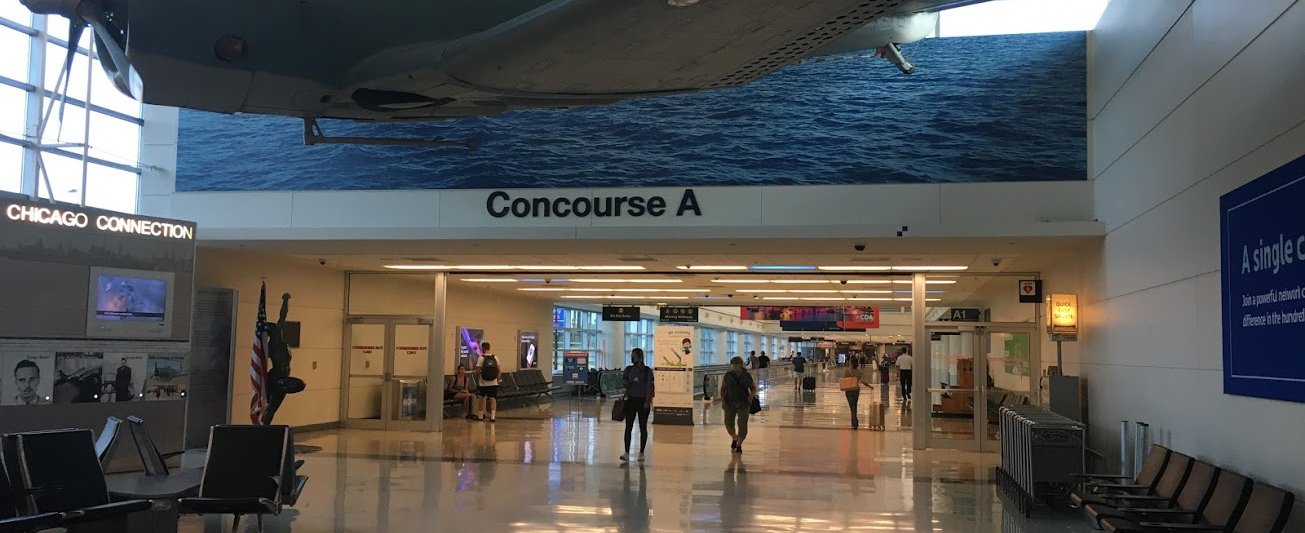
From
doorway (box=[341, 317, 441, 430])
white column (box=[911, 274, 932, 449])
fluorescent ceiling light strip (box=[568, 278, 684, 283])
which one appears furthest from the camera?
fluorescent ceiling light strip (box=[568, 278, 684, 283])

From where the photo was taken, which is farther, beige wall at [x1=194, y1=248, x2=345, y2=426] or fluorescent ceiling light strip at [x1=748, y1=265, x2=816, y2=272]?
fluorescent ceiling light strip at [x1=748, y1=265, x2=816, y2=272]

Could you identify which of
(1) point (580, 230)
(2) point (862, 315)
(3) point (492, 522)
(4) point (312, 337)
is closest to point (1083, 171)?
(1) point (580, 230)

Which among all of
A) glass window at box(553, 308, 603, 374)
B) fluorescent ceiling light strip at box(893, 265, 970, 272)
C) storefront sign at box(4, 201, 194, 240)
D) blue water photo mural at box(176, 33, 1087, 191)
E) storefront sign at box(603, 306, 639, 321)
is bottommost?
glass window at box(553, 308, 603, 374)

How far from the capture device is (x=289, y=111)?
3900 millimetres

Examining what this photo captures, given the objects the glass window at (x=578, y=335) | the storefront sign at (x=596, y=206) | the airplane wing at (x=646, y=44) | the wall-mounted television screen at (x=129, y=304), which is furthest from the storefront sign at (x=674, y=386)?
the airplane wing at (x=646, y=44)

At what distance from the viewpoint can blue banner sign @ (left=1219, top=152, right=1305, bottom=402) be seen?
5.31m

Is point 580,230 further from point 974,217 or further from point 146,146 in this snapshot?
point 146,146

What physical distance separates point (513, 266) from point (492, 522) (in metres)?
9.14

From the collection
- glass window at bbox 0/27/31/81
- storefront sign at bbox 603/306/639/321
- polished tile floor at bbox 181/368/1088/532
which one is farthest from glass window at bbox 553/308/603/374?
glass window at bbox 0/27/31/81

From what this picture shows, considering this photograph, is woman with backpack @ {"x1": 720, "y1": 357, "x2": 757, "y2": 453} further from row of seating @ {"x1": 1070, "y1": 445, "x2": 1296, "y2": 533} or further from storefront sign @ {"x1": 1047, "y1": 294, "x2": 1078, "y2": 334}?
row of seating @ {"x1": 1070, "y1": 445, "x2": 1296, "y2": 533}

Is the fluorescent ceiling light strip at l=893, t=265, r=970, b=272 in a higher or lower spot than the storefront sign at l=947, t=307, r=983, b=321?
higher

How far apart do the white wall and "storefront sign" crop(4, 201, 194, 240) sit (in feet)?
30.8

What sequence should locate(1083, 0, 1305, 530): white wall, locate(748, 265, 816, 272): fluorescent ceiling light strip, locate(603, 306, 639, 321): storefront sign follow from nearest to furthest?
locate(1083, 0, 1305, 530): white wall
locate(748, 265, 816, 272): fluorescent ceiling light strip
locate(603, 306, 639, 321): storefront sign

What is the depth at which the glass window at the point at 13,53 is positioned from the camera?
42.2 ft
